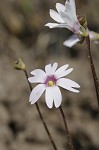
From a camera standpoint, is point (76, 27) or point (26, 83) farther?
point (26, 83)

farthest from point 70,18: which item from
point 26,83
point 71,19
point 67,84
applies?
point 26,83

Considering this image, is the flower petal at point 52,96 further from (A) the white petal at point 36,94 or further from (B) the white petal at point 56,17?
(B) the white petal at point 56,17

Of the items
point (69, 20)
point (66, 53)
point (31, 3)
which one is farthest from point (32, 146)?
point (31, 3)

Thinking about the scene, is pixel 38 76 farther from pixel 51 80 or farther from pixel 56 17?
pixel 56 17

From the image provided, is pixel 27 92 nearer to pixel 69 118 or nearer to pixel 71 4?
pixel 69 118

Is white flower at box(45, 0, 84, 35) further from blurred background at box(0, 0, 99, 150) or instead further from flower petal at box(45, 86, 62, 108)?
blurred background at box(0, 0, 99, 150)

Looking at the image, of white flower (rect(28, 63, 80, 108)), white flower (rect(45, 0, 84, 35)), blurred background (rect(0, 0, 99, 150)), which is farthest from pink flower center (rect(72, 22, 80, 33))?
blurred background (rect(0, 0, 99, 150))
